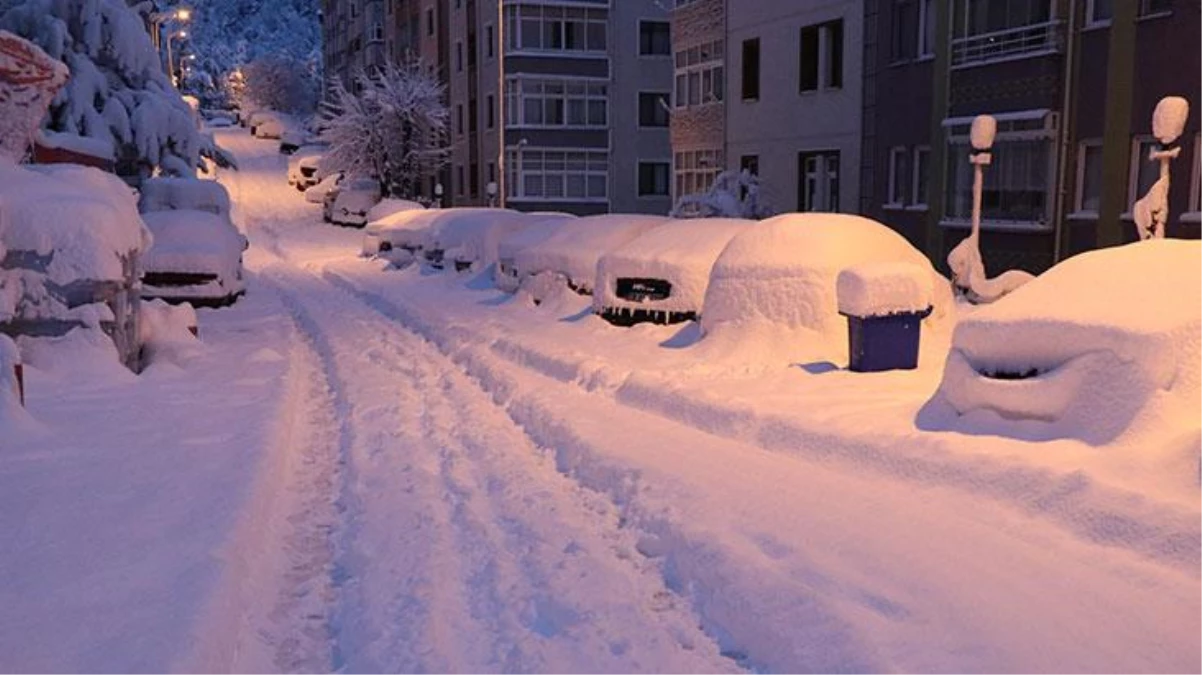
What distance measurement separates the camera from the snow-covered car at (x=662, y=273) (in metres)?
12.8

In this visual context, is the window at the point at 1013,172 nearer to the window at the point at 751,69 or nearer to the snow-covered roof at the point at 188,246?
the window at the point at 751,69

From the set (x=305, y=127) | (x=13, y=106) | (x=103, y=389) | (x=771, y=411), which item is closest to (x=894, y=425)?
(x=771, y=411)

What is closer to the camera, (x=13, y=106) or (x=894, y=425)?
(x=894, y=425)

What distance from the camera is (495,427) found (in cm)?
862

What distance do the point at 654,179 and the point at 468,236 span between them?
23.8 meters

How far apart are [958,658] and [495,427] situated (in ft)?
16.7

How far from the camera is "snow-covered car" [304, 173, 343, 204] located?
49406 mm

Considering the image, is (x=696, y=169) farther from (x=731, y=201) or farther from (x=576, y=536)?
(x=576, y=536)

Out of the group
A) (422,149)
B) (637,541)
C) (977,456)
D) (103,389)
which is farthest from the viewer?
(422,149)

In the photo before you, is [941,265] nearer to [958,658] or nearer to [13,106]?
[13,106]

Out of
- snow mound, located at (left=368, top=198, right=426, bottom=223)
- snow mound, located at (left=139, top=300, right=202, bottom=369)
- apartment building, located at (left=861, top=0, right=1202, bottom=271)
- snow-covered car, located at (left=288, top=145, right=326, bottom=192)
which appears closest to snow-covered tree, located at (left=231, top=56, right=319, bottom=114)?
snow-covered car, located at (left=288, top=145, right=326, bottom=192)

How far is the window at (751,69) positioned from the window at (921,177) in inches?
260

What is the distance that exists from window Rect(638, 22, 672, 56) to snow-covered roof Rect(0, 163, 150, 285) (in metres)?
37.2

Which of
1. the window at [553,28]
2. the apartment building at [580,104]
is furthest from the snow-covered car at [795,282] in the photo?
the window at [553,28]
